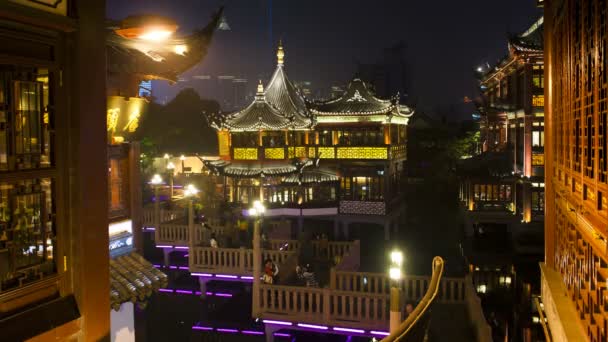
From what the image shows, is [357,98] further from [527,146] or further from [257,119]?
[527,146]

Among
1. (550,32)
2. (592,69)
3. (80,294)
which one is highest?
(550,32)

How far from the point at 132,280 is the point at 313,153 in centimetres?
2091

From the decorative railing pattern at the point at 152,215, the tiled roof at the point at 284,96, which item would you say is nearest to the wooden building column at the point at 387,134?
the tiled roof at the point at 284,96

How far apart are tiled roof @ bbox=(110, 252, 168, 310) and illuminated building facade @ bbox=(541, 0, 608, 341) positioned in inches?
207

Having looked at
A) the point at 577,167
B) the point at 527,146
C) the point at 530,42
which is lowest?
the point at 577,167

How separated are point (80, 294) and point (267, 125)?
2075cm

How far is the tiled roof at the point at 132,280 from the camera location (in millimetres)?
6703

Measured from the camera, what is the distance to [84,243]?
16.6ft

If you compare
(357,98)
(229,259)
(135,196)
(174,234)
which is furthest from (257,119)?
(135,196)

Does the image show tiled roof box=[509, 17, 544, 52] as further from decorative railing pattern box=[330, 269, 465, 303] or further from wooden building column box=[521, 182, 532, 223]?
decorative railing pattern box=[330, 269, 465, 303]

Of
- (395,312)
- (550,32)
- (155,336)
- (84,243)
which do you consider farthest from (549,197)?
(155,336)

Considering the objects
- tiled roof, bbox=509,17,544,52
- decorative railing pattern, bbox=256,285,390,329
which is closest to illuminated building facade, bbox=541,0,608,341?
decorative railing pattern, bbox=256,285,390,329

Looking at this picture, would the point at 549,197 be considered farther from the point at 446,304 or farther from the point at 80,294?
the point at 80,294

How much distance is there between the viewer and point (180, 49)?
917 cm
